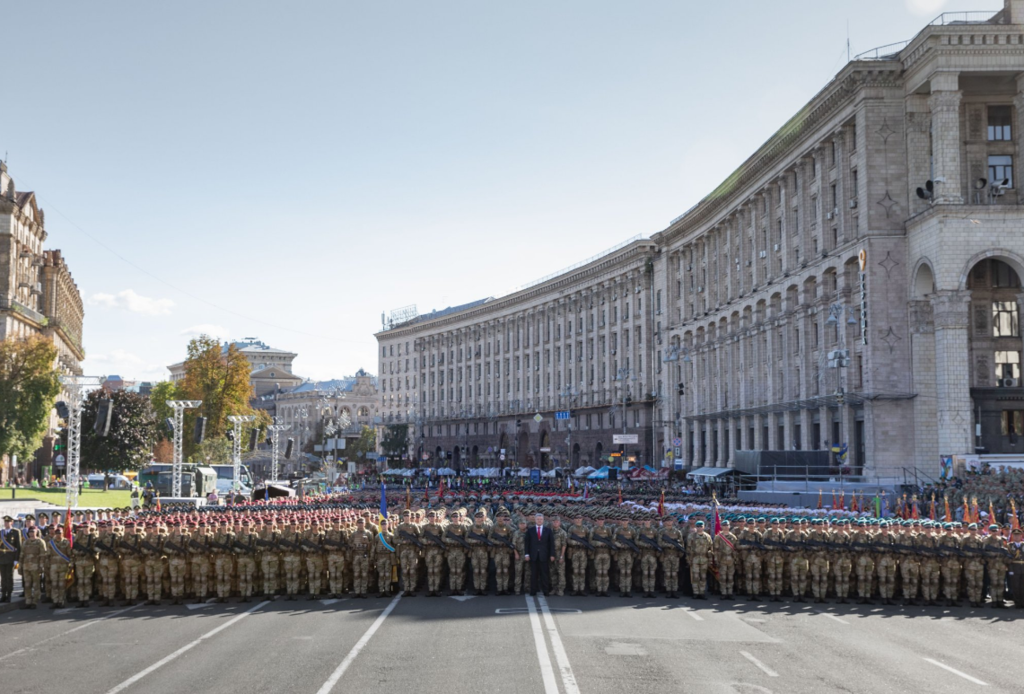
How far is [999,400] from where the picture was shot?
52531 millimetres

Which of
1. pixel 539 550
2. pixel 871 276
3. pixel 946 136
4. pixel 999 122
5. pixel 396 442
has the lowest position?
pixel 396 442

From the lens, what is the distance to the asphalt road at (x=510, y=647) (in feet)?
43.4

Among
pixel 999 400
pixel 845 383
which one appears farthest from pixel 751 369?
pixel 999 400

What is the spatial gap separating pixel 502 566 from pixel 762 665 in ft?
26.6

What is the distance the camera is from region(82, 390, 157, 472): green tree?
82.4m

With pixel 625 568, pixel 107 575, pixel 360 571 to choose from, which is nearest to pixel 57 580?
pixel 107 575

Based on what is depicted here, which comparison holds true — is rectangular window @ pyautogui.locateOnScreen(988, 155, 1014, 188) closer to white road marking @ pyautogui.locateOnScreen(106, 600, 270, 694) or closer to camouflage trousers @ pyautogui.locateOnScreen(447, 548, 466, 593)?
camouflage trousers @ pyautogui.locateOnScreen(447, 548, 466, 593)

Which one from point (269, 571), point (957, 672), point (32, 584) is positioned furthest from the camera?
point (269, 571)

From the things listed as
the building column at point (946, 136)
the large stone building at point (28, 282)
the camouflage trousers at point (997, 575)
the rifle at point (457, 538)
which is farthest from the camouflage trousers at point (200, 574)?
the large stone building at point (28, 282)

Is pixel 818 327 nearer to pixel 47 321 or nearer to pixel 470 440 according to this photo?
pixel 47 321

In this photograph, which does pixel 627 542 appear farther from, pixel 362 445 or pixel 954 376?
pixel 362 445

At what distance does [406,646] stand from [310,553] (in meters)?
6.01

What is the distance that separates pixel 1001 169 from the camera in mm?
52531

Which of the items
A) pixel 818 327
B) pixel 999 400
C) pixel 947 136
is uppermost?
pixel 947 136
